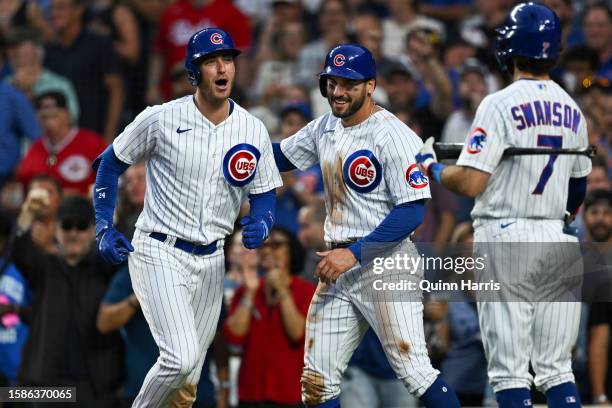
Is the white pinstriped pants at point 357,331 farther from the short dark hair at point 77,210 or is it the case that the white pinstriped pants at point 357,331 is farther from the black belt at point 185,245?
the short dark hair at point 77,210

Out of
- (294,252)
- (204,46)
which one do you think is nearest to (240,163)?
(204,46)

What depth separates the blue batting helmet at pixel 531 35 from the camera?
6.11m

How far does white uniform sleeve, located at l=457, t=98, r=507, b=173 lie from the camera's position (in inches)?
236

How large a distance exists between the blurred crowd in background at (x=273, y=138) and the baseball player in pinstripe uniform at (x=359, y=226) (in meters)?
0.22

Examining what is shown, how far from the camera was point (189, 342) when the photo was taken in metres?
5.94

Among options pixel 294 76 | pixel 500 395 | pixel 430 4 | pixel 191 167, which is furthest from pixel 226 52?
pixel 430 4

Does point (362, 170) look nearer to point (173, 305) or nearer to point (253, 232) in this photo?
point (253, 232)

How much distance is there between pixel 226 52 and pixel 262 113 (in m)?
4.36

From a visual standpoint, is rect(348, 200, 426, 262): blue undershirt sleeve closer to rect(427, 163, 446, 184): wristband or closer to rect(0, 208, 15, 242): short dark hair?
rect(427, 163, 446, 184): wristband

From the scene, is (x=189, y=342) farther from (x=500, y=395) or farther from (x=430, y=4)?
(x=430, y=4)

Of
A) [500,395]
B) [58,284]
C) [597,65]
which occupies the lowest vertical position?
[500,395]

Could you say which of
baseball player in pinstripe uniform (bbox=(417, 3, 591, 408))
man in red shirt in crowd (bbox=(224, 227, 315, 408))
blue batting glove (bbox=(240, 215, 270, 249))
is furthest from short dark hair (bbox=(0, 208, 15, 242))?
baseball player in pinstripe uniform (bbox=(417, 3, 591, 408))

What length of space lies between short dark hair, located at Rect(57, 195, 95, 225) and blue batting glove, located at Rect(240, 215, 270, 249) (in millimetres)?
2120

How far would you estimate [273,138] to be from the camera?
10.1 metres
